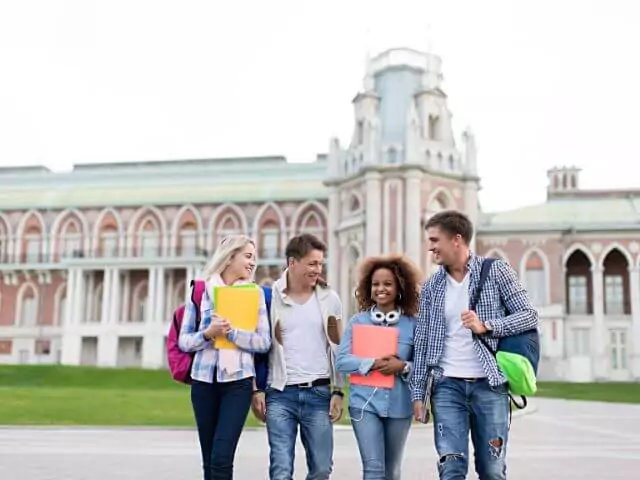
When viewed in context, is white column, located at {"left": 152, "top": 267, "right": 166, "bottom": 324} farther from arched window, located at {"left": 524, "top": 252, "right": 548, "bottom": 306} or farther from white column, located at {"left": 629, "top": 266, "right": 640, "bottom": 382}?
white column, located at {"left": 629, "top": 266, "right": 640, "bottom": 382}

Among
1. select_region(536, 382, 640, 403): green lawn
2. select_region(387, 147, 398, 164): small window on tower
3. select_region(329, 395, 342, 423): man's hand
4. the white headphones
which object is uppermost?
select_region(387, 147, 398, 164): small window on tower

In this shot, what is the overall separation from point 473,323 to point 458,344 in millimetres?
263

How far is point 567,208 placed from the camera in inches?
1845

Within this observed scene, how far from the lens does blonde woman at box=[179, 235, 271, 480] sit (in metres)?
5.70

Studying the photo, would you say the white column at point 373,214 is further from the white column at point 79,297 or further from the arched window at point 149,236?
the white column at point 79,297

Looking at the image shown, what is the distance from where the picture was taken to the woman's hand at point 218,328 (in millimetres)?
5750

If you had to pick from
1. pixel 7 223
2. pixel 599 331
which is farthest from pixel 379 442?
pixel 7 223

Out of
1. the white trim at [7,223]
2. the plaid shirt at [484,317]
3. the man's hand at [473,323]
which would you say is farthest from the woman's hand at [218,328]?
the white trim at [7,223]

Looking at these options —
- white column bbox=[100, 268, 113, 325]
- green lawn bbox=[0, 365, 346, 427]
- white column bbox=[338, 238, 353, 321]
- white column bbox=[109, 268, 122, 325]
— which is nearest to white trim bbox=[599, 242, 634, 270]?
white column bbox=[338, 238, 353, 321]

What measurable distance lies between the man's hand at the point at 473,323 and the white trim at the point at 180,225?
1913 inches

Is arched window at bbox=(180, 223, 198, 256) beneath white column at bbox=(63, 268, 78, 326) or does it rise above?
above

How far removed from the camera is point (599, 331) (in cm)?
4291

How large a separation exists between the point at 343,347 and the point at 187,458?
526 cm

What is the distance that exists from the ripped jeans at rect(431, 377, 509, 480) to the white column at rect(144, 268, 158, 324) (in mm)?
46669
